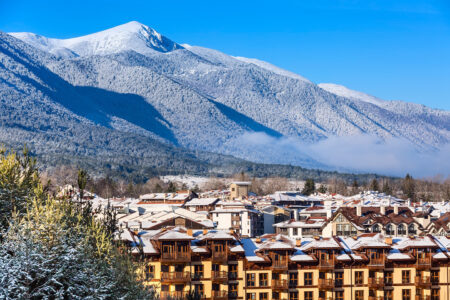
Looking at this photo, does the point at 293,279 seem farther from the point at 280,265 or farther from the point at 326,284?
the point at 326,284

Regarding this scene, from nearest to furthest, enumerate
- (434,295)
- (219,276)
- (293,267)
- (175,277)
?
(175,277)
(219,276)
(293,267)
(434,295)

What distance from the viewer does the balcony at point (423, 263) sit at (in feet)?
216

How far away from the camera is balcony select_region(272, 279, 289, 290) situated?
6141 cm

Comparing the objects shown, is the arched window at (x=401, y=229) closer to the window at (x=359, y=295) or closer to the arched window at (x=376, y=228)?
the arched window at (x=376, y=228)

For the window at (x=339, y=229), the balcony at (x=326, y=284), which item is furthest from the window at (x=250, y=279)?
the window at (x=339, y=229)

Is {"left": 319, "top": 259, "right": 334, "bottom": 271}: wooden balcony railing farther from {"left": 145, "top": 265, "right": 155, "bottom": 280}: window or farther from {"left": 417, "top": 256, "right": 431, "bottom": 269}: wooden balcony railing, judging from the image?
{"left": 145, "top": 265, "right": 155, "bottom": 280}: window

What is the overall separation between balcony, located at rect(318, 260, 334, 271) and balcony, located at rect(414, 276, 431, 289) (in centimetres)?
780

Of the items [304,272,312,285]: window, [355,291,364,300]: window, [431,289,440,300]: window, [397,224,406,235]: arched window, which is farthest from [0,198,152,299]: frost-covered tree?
[397,224,406,235]: arched window

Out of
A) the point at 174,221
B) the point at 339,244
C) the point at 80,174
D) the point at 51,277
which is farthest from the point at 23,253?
the point at 174,221

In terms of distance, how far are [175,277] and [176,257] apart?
1.58m

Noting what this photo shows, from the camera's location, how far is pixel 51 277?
1107 inches

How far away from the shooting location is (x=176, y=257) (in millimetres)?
60156

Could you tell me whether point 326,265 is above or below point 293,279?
above

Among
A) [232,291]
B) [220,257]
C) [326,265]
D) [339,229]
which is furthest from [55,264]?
[339,229]
